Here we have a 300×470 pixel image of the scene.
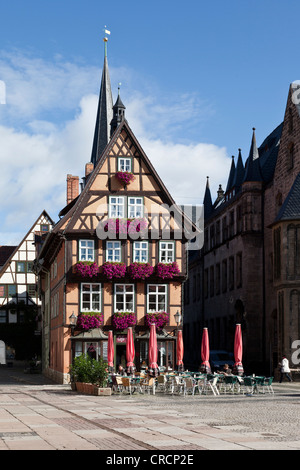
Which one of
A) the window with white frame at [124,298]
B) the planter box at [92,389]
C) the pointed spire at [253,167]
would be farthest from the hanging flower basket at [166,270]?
the pointed spire at [253,167]

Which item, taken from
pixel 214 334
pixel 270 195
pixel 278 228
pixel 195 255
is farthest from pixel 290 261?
pixel 195 255

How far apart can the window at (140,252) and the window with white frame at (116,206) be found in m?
1.81

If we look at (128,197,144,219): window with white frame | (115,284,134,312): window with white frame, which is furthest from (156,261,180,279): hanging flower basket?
(128,197,144,219): window with white frame

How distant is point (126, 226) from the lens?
41.8 meters

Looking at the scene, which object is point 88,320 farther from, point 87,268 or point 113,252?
point 113,252

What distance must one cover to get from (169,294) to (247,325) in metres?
11.5

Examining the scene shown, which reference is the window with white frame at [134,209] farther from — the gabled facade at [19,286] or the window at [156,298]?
the gabled facade at [19,286]

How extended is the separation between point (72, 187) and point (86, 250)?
47.6ft

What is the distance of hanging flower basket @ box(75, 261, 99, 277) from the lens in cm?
4025

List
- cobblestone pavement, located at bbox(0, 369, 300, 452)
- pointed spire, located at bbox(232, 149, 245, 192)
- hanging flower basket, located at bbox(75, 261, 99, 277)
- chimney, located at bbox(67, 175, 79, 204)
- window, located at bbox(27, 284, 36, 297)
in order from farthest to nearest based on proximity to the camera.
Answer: window, located at bbox(27, 284, 36, 297) → pointed spire, located at bbox(232, 149, 245, 192) → chimney, located at bbox(67, 175, 79, 204) → hanging flower basket, located at bbox(75, 261, 99, 277) → cobblestone pavement, located at bbox(0, 369, 300, 452)

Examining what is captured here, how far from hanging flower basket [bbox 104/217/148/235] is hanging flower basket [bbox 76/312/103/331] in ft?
15.0

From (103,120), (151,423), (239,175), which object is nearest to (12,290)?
(103,120)

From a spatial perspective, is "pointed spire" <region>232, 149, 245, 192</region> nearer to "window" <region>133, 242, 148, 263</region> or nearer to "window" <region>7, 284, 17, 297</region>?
"window" <region>133, 242, 148, 263</region>

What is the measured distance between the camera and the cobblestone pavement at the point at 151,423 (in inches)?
534
